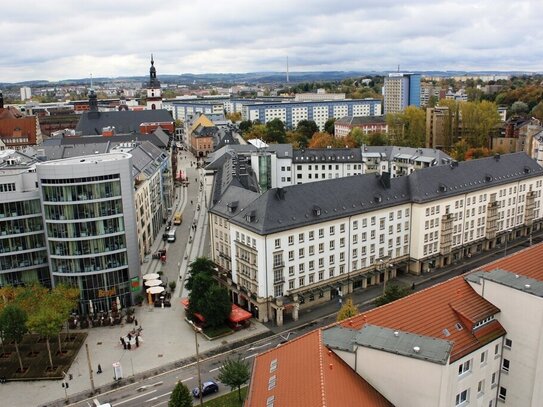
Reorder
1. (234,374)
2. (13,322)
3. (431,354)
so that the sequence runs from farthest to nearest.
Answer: (13,322)
(234,374)
(431,354)

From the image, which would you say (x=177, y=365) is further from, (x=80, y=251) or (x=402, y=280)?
(x=402, y=280)

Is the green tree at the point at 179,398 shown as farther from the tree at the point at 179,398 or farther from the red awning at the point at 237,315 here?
the red awning at the point at 237,315

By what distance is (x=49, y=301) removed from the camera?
182 ft

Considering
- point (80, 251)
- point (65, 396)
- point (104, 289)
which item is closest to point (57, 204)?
point (80, 251)

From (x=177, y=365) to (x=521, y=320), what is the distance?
34760mm

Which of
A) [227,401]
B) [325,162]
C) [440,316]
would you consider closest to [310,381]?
[440,316]

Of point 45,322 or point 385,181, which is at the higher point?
point 385,181

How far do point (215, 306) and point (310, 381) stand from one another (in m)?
30.4

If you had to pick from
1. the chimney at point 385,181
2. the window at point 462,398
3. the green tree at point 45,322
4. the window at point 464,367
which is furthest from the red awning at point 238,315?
the window at point 464,367

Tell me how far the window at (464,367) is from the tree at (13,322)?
43372 millimetres

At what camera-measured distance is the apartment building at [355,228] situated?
63.9 metres

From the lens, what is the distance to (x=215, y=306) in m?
60.5

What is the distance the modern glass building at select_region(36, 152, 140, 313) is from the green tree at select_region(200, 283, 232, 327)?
45.3 feet

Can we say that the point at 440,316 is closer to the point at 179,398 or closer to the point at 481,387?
the point at 481,387
